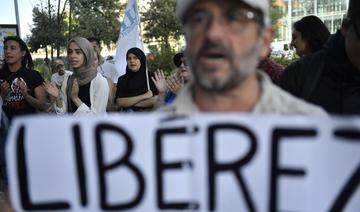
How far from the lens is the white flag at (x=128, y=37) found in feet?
22.3

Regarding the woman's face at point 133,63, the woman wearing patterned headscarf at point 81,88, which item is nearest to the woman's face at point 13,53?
the woman wearing patterned headscarf at point 81,88

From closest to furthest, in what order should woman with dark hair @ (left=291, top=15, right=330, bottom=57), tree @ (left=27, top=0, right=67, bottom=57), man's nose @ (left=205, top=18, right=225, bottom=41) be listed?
man's nose @ (left=205, top=18, right=225, bottom=41)
woman with dark hair @ (left=291, top=15, right=330, bottom=57)
tree @ (left=27, top=0, right=67, bottom=57)

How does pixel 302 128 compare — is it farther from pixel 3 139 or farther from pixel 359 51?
pixel 3 139

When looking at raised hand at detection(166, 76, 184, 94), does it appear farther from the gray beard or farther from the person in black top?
the gray beard

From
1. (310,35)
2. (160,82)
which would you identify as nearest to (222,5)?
(310,35)

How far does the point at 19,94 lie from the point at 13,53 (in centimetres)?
48

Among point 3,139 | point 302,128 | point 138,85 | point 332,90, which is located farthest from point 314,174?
point 138,85

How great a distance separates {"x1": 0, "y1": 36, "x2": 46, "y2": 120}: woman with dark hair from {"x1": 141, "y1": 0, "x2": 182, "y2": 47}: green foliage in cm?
2383

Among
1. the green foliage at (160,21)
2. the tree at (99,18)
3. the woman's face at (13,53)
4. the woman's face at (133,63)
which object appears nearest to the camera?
the woman's face at (13,53)

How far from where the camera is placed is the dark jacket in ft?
7.37

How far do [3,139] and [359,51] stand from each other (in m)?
3.23

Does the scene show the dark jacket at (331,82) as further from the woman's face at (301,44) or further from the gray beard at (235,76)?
the woman's face at (301,44)

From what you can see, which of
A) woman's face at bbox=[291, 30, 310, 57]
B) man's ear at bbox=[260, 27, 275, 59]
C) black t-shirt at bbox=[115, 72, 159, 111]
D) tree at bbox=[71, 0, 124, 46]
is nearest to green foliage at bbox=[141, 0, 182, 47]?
tree at bbox=[71, 0, 124, 46]

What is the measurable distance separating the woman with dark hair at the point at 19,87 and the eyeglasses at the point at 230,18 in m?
3.49
